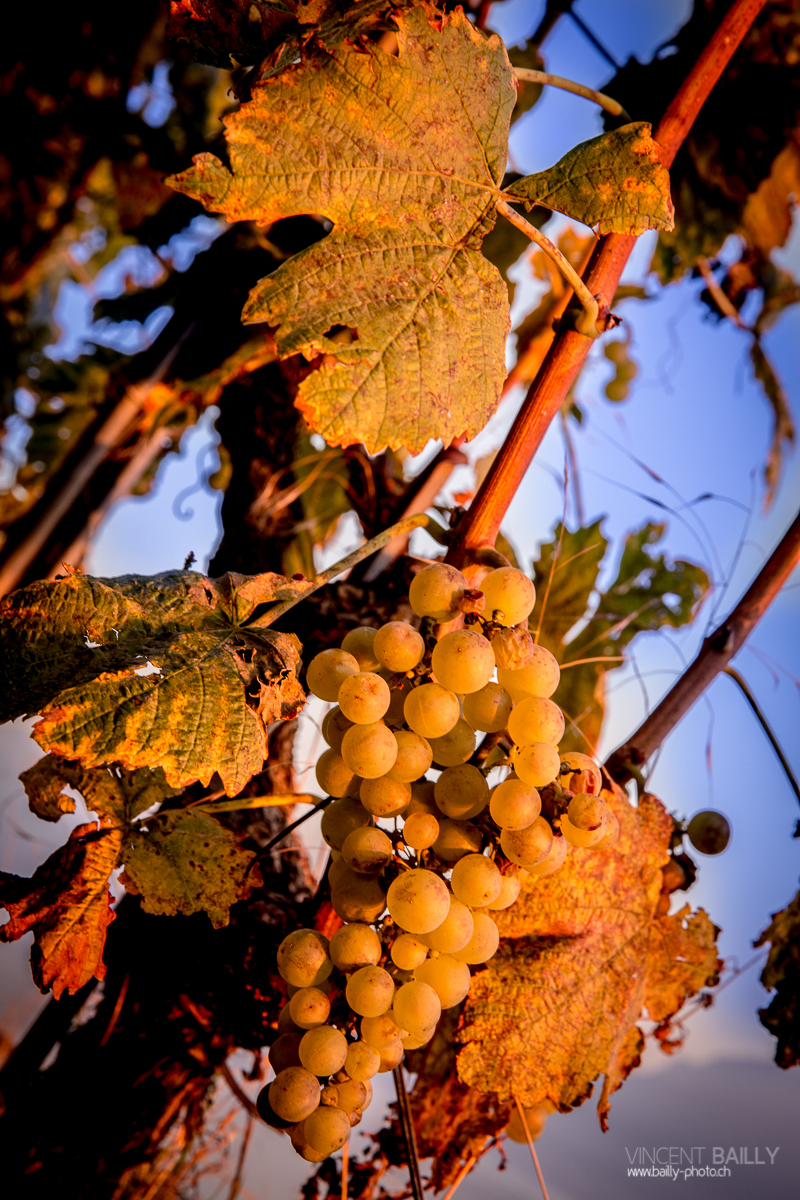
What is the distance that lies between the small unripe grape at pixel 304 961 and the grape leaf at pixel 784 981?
449 millimetres

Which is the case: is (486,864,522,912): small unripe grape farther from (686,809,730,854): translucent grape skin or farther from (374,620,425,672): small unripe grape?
(686,809,730,854): translucent grape skin

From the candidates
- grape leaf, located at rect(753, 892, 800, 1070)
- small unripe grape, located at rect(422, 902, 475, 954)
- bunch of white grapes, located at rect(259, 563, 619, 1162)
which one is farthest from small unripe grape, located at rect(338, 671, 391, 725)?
grape leaf, located at rect(753, 892, 800, 1070)

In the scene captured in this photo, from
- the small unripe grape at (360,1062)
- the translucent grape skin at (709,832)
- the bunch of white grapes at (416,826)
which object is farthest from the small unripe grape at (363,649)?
the translucent grape skin at (709,832)

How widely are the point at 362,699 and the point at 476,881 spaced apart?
0.40 ft

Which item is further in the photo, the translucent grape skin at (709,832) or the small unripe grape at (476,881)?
the translucent grape skin at (709,832)

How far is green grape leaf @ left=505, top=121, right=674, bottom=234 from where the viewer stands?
0.41 metres

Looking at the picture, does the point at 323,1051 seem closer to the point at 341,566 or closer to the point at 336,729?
the point at 336,729

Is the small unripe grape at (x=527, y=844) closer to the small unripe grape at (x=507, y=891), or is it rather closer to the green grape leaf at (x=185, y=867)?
the small unripe grape at (x=507, y=891)

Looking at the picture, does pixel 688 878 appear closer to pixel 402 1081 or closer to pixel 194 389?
pixel 402 1081

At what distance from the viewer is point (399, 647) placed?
0.40 m

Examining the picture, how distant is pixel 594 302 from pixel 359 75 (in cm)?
19

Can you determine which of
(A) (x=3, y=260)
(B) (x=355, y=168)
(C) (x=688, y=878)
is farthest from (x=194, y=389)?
(A) (x=3, y=260)

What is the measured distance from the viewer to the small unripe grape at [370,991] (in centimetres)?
38

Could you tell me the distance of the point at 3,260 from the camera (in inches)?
74.4
